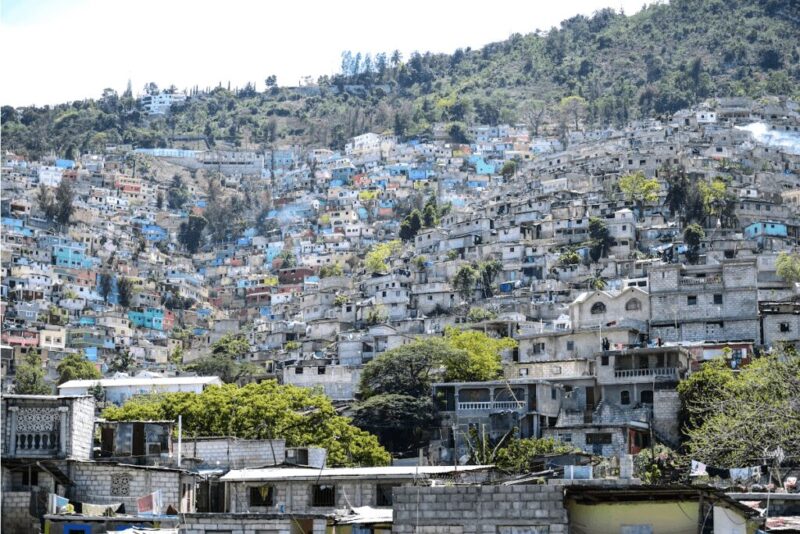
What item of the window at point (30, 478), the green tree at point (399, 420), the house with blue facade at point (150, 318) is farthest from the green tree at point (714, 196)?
the window at point (30, 478)

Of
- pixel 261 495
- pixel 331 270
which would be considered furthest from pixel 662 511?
pixel 331 270

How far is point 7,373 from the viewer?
9506 centimetres

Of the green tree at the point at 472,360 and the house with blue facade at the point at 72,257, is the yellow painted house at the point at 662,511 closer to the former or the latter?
the green tree at the point at 472,360

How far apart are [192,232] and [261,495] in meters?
142

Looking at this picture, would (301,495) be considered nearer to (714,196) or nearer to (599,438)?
(599,438)

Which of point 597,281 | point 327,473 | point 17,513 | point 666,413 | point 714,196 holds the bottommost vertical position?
point 17,513

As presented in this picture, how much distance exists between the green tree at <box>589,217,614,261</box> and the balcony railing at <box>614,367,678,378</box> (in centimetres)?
4287

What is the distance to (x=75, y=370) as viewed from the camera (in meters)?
93.8

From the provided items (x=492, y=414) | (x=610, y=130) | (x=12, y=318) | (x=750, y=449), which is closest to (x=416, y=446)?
(x=492, y=414)

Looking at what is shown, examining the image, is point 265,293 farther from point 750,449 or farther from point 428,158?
point 750,449

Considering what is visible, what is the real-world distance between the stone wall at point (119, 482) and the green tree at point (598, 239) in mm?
76300

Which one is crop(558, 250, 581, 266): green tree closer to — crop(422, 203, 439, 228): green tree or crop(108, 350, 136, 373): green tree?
crop(108, 350, 136, 373): green tree

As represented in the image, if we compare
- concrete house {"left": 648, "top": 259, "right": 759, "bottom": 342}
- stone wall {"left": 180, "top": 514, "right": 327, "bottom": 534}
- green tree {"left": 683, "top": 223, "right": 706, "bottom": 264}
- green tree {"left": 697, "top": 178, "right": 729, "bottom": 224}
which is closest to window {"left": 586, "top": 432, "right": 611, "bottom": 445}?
concrete house {"left": 648, "top": 259, "right": 759, "bottom": 342}

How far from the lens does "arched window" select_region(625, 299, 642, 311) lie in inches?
2825
